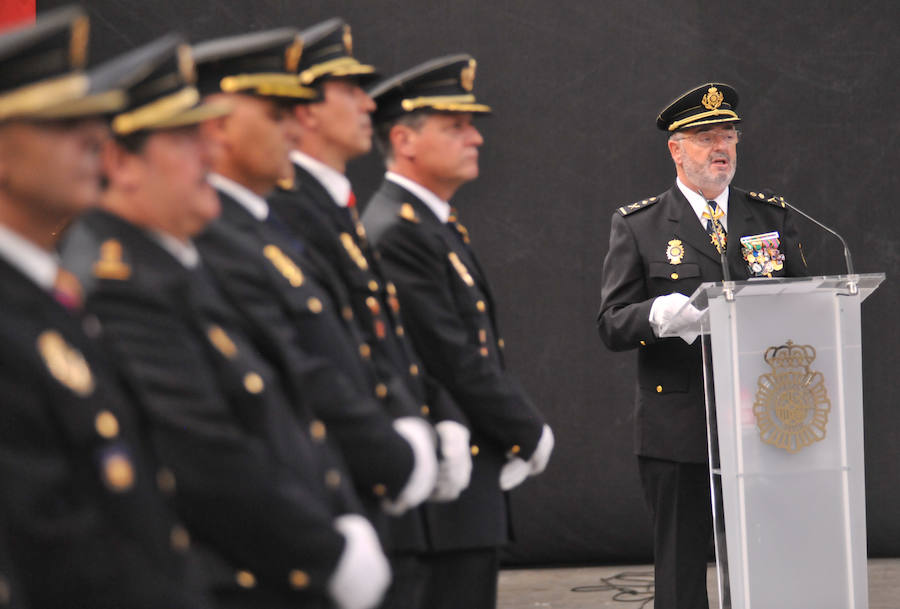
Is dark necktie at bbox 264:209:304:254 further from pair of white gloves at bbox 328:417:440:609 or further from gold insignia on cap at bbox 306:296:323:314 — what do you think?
pair of white gloves at bbox 328:417:440:609

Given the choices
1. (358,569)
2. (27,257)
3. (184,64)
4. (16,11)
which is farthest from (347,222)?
(16,11)

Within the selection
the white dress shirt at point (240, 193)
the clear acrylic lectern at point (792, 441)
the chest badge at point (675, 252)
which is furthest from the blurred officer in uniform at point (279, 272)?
the chest badge at point (675, 252)

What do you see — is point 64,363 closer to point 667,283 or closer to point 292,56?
point 292,56

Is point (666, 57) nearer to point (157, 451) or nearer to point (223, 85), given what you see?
point (223, 85)

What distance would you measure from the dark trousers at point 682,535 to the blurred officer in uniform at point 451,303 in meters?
1.04

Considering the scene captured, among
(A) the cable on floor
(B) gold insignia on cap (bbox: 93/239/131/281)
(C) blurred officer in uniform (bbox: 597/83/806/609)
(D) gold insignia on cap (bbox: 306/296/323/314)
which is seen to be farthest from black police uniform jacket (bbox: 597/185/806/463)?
(B) gold insignia on cap (bbox: 93/239/131/281)

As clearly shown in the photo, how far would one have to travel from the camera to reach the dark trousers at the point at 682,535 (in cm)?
385

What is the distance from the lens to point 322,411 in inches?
83.2

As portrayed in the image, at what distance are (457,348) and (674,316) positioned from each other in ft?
3.59

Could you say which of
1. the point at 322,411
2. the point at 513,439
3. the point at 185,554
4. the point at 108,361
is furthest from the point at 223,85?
the point at 513,439

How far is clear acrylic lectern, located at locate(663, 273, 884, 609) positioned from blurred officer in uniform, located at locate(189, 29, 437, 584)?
4.54ft

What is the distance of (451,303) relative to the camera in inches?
111

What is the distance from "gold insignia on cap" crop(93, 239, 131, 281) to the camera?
163cm

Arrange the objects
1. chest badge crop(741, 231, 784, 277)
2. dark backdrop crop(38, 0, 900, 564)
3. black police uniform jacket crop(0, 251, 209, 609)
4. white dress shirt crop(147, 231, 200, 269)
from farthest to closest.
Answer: dark backdrop crop(38, 0, 900, 564) < chest badge crop(741, 231, 784, 277) < white dress shirt crop(147, 231, 200, 269) < black police uniform jacket crop(0, 251, 209, 609)
